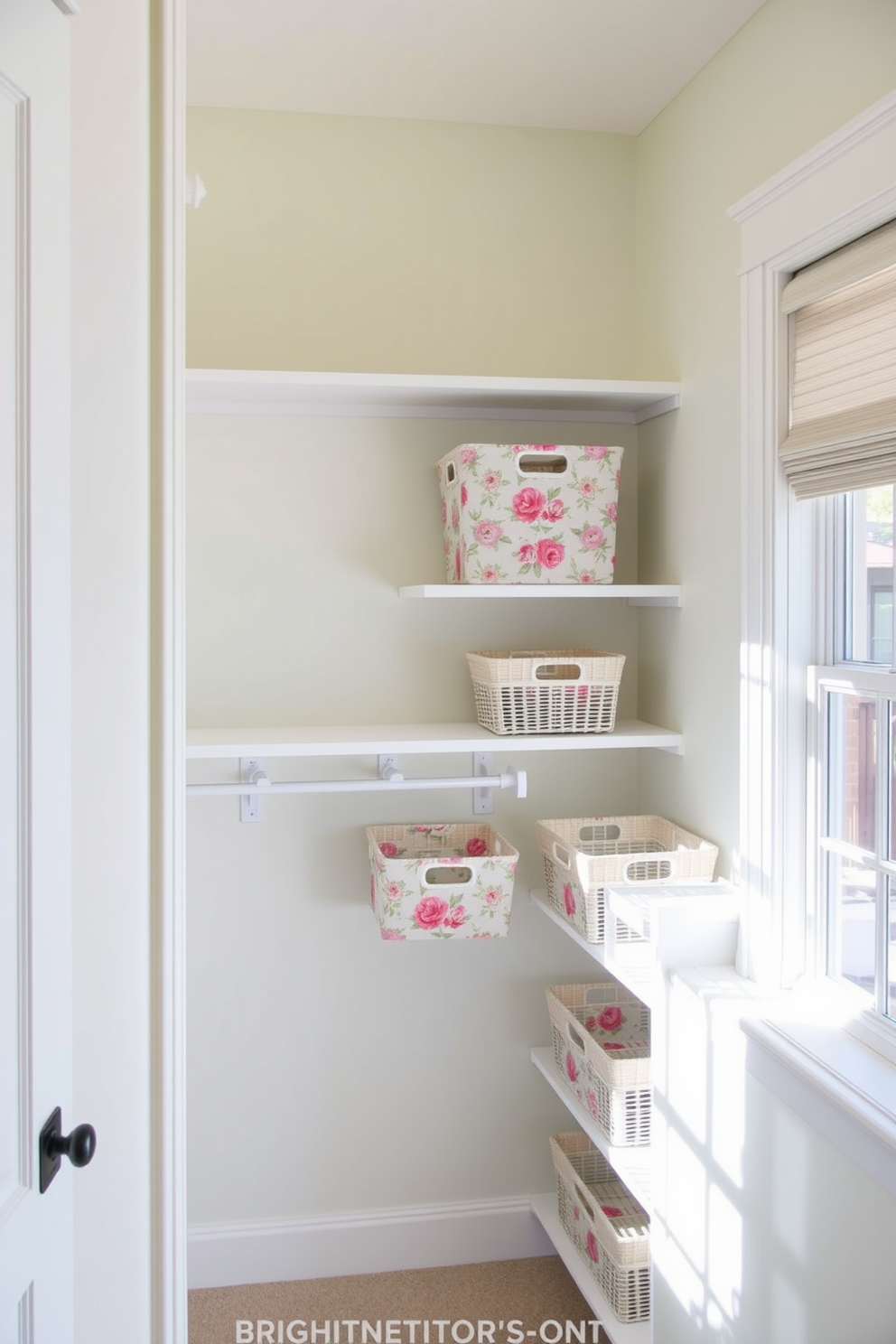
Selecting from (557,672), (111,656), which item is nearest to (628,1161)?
(557,672)

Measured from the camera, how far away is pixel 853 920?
1.72m

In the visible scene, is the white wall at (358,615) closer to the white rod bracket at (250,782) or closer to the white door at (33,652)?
the white rod bracket at (250,782)

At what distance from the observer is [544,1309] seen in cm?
233

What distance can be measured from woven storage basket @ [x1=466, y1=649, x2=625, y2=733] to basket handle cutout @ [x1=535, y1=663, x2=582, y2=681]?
74mm

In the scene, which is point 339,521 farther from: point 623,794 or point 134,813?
point 134,813

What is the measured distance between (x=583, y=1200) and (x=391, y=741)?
107 centimetres

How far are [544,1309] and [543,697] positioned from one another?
1.35 metres

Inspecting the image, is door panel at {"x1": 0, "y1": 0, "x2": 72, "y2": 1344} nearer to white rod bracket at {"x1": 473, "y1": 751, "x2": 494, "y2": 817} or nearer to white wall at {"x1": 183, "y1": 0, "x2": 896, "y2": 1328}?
white wall at {"x1": 183, "y1": 0, "x2": 896, "y2": 1328}

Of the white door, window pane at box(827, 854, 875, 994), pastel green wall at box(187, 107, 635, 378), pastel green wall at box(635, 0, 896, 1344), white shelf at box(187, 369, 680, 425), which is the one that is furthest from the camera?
pastel green wall at box(187, 107, 635, 378)

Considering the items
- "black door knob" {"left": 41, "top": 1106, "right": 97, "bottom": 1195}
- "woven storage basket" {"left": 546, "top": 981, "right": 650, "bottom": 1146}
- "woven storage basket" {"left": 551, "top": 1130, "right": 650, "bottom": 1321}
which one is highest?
"black door knob" {"left": 41, "top": 1106, "right": 97, "bottom": 1195}

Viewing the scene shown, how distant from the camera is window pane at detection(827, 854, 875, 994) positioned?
167 cm

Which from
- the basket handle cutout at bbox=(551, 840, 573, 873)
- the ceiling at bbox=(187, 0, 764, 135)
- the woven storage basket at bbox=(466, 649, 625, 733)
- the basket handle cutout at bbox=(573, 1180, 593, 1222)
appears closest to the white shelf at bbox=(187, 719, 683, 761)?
the woven storage basket at bbox=(466, 649, 625, 733)

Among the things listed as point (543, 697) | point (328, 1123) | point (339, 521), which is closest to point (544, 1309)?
point (328, 1123)

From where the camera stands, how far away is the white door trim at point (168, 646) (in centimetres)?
147
